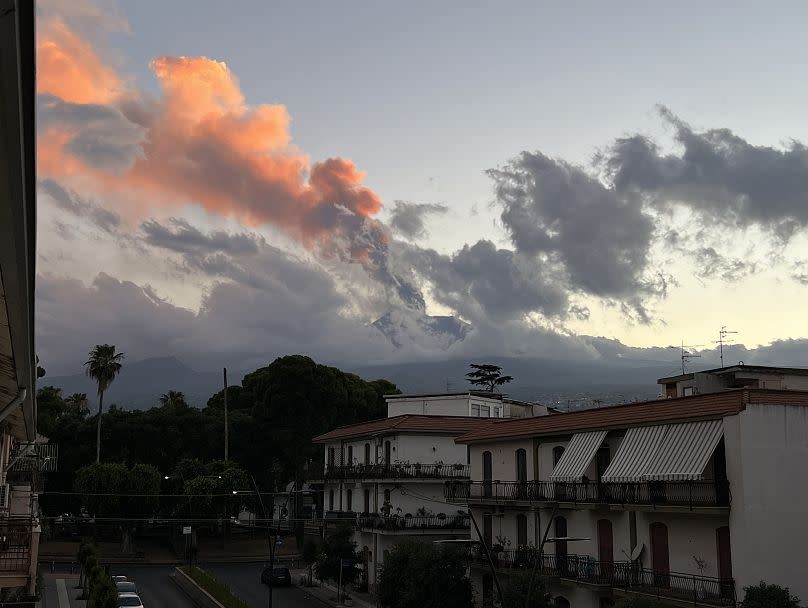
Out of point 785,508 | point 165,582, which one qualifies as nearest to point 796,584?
point 785,508

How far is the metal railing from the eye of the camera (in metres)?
54.6

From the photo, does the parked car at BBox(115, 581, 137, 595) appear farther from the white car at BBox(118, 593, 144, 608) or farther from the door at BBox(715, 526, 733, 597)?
the door at BBox(715, 526, 733, 597)

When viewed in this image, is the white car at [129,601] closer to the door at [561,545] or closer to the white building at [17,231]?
the door at [561,545]

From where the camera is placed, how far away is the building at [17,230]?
15.4ft

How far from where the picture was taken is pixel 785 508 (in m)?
28.6

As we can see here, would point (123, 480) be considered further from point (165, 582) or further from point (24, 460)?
point (24, 460)

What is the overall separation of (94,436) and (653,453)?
6578cm

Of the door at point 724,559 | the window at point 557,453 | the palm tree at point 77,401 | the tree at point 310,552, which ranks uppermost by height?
the palm tree at point 77,401

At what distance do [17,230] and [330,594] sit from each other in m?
54.6

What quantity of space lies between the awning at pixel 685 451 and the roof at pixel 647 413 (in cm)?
41

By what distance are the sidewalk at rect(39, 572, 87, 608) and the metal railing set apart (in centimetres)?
1909

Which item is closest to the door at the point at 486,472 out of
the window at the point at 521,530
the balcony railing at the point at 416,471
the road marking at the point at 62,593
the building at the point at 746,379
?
the window at the point at 521,530

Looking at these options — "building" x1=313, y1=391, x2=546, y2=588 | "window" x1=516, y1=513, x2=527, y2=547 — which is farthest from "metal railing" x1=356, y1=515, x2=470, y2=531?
"window" x1=516, y1=513, x2=527, y2=547

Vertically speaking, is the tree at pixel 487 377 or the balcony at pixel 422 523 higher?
the tree at pixel 487 377
